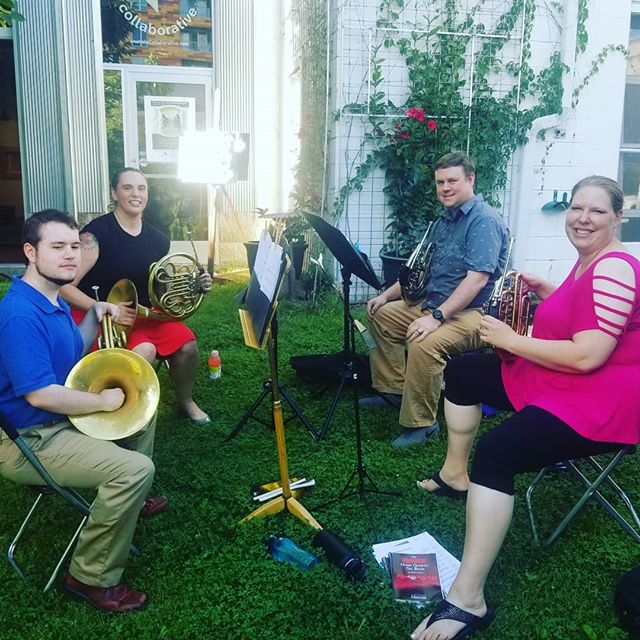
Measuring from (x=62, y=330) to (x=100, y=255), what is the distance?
1234 millimetres

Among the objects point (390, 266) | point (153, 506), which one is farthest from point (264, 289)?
point (390, 266)

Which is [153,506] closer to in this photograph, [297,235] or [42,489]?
[42,489]

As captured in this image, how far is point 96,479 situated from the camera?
7.20ft

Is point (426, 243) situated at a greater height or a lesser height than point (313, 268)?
greater

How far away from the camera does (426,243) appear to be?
12.8 ft

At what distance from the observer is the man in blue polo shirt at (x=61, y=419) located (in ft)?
7.10

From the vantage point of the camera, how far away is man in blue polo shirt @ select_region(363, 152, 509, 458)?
11.5ft

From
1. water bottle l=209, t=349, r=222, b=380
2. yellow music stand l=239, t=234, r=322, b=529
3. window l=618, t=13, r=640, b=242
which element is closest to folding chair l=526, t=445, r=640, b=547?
yellow music stand l=239, t=234, r=322, b=529

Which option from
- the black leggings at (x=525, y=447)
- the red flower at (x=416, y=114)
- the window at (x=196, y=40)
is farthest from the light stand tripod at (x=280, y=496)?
the window at (x=196, y=40)

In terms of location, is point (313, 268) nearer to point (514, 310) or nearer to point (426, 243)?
point (426, 243)

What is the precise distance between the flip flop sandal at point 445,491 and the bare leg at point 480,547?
828 millimetres

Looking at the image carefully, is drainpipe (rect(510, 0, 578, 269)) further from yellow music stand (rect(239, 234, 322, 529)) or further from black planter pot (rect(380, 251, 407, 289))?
yellow music stand (rect(239, 234, 322, 529))

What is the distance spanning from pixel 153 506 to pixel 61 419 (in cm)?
73

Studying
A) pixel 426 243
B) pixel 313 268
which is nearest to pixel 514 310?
pixel 426 243
